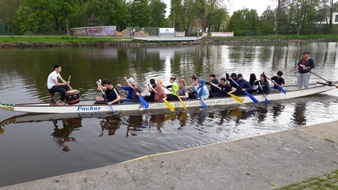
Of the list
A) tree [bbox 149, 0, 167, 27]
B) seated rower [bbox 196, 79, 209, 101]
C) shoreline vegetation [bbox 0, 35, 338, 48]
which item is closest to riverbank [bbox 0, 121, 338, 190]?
seated rower [bbox 196, 79, 209, 101]

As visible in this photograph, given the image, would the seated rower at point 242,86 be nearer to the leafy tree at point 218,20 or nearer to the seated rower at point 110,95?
the seated rower at point 110,95

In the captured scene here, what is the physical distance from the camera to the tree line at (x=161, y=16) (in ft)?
201

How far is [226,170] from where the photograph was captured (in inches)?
245

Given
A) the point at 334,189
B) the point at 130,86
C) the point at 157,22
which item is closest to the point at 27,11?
the point at 157,22

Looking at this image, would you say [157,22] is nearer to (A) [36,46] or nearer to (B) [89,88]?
(A) [36,46]

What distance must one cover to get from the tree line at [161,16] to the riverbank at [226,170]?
56.8 m

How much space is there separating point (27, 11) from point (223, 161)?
67.3 m

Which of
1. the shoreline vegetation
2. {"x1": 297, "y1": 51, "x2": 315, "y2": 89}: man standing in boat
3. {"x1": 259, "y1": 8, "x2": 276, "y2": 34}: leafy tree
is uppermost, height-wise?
{"x1": 259, "y1": 8, "x2": 276, "y2": 34}: leafy tree

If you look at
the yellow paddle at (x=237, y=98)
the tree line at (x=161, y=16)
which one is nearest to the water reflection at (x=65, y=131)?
the yellow paddle at (x=237, y=98)

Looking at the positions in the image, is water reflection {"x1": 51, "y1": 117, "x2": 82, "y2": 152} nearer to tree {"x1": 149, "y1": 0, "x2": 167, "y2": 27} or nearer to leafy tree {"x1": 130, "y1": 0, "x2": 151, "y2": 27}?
leafy tree {"x1": 130, "y1": 0, "x2": 151, "y2": 27}

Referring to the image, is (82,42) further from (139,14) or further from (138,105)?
(138,105)

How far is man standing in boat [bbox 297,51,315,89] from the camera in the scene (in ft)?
50.8

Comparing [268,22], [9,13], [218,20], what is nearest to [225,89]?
[9,13]

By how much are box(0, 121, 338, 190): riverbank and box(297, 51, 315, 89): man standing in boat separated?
28.8 ft
